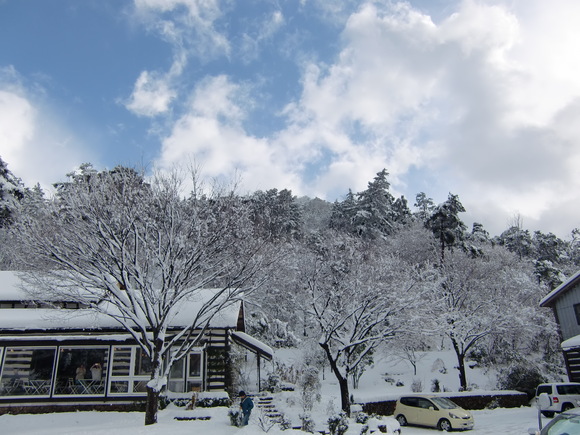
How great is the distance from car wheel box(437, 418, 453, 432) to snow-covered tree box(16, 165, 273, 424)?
10.4 m

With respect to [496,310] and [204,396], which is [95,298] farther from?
[496,310]

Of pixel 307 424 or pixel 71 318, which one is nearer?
pixel 307 424

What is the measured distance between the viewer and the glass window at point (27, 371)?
20.0 m

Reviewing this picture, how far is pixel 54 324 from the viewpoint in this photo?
20.4 m

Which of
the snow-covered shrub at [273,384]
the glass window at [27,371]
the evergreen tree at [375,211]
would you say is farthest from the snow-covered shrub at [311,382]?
the evergreen tree at [375,211]

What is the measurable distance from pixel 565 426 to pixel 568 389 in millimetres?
15888

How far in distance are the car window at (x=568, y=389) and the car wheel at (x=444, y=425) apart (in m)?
6.32

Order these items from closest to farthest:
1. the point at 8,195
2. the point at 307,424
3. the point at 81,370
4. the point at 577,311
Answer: the point at 307,424 < the point at 81,370 < the point at 577,311 < the point at 8,195

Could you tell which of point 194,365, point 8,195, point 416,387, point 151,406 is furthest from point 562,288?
point 8,195

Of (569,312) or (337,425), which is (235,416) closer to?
(337,425)

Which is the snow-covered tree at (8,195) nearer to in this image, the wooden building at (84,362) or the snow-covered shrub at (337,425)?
the wooden building at (84,362)

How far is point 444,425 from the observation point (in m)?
17.7

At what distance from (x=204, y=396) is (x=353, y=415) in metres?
7.33

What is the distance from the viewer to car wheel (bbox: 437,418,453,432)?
17.5 m
